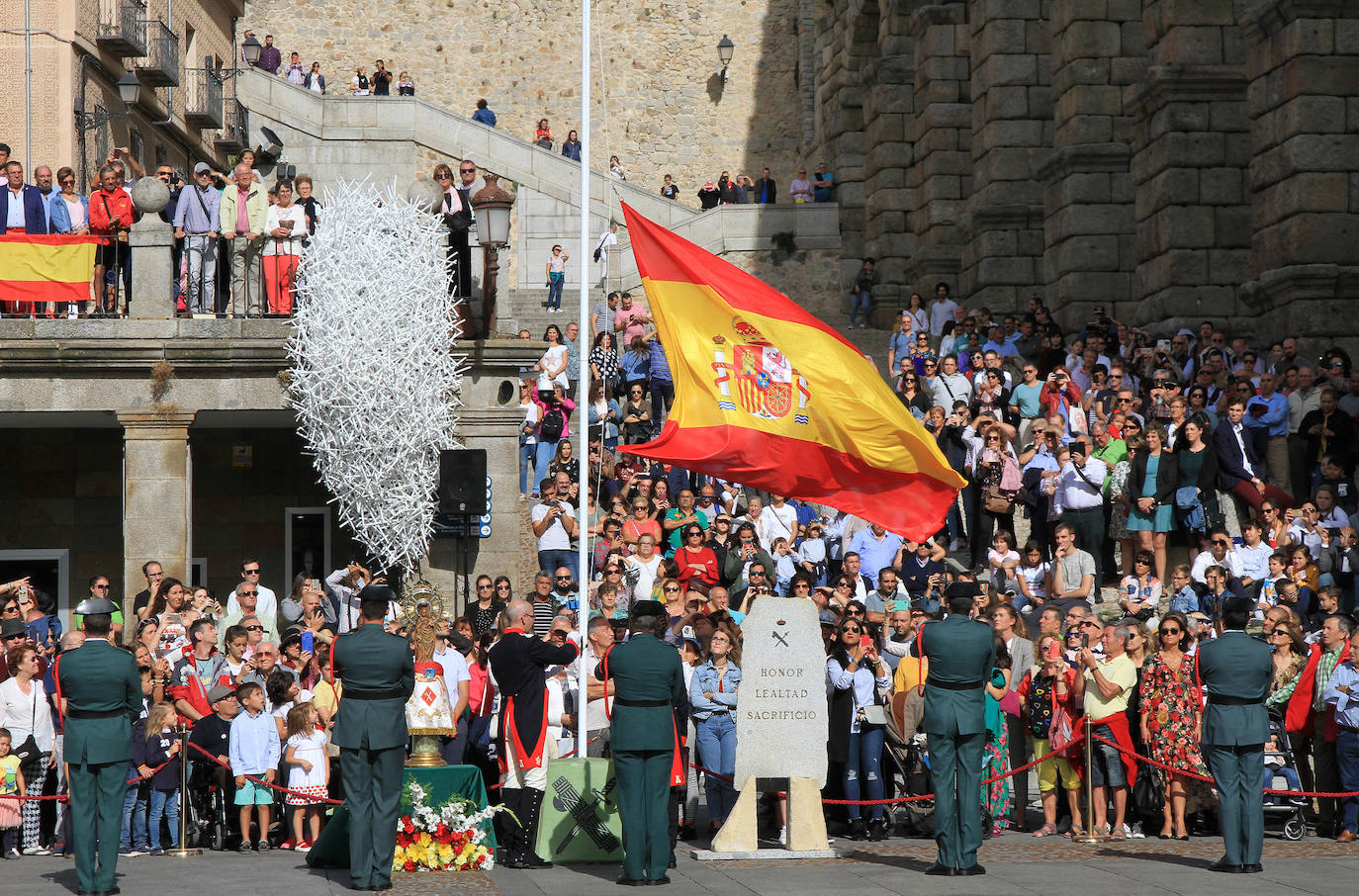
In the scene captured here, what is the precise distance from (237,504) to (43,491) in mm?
2204

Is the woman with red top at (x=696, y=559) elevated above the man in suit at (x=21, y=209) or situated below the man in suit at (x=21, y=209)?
below

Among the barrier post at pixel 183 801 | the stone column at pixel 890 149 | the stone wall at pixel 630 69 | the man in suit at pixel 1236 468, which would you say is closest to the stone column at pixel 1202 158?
the man in suit at pixel 1236 468

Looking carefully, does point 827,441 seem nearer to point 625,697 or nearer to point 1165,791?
point 625,697

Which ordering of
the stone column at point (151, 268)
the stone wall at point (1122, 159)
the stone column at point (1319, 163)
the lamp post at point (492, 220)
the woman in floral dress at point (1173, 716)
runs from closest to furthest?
the woman in floral dress at point (1173, 716)
the lamp post at point (492, 220)
the stone column at point (151, 268)
the stone column at point (1319, 163)
the stone wall at point (1122, 159)

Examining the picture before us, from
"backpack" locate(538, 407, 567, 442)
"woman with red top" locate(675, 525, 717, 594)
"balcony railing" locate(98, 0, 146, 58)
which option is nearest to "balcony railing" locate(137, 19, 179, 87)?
"balcony railing" locate(98, 0, 146, 58)

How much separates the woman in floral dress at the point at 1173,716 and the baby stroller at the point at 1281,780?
1.73ft

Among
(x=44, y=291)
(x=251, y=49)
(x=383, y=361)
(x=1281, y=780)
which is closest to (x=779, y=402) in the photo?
(x=1281, y=780)

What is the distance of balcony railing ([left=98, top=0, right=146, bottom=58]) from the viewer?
30500 mm

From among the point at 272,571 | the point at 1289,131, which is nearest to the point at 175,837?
the point at 272,571

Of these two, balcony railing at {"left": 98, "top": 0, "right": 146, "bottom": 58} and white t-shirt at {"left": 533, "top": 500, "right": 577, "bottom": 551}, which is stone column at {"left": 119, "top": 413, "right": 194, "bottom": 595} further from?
balcony railing at {"left": 98, "top": 0, "right": 146, "bottom": 58}

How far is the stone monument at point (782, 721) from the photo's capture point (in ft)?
38.3

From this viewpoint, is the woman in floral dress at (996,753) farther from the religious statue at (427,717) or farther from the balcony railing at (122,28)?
the balcony railing at (122,28)

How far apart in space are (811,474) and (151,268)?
9540 millimetres

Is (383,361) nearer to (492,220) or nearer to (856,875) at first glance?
(492,220)
